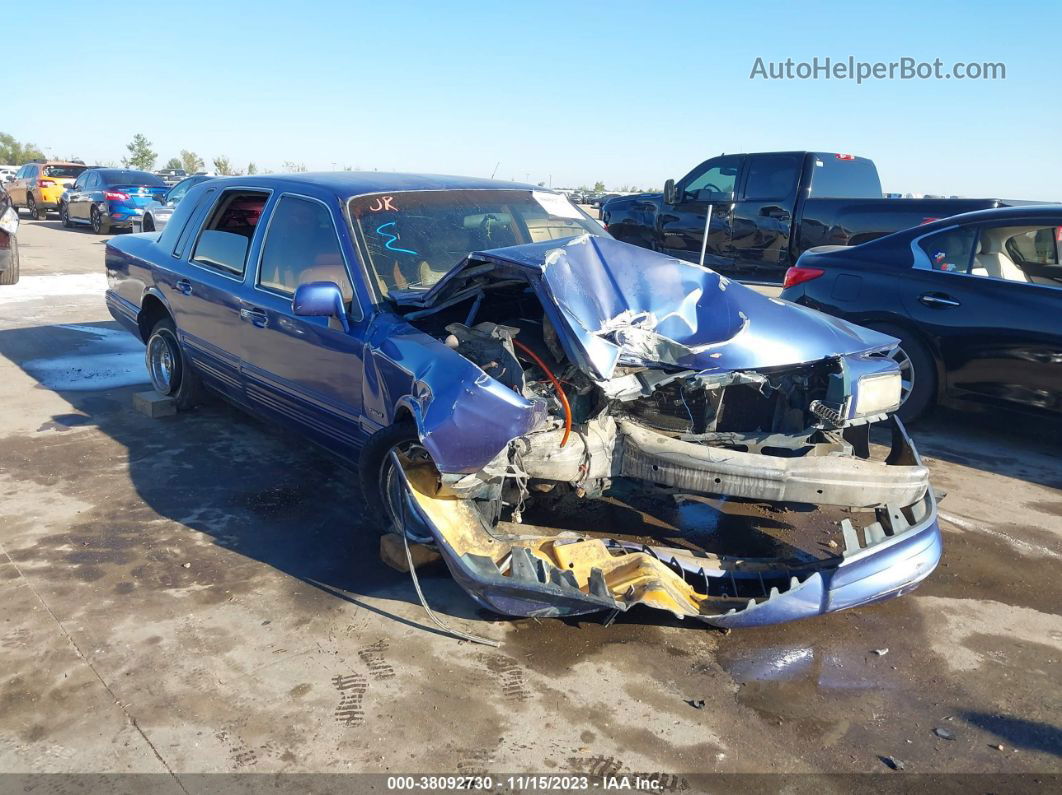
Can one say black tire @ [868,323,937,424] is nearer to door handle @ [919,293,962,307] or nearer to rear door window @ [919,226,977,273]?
door handle @ [919,293,962,307]

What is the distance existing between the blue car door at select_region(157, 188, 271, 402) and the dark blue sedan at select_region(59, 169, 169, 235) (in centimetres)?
1479

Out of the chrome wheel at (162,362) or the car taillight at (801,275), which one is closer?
the chrome wheel at (162,362)

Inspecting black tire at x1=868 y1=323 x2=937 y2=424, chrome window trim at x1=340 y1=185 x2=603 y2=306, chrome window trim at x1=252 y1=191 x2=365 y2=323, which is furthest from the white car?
black tire at x1=868 y1=323 x2=937 y2=424

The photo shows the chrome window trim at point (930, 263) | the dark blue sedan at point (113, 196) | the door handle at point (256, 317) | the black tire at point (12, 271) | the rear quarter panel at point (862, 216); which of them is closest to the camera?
the door handle at point (256, 317)

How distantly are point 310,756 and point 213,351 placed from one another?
132 inches

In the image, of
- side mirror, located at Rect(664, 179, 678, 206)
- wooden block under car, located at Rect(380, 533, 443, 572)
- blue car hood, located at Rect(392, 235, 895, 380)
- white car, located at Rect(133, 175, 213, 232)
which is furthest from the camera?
white car, located at Rect(133, 175, 213, 232)

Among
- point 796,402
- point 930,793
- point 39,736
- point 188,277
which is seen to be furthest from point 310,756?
point 188,277

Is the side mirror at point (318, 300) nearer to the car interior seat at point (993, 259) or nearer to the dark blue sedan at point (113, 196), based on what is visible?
the car interior seat at point (993, 259)

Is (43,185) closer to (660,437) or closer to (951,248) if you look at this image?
(951,248)

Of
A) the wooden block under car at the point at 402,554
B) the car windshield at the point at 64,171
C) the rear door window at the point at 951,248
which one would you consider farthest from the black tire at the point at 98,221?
the rear door window at the point at 951,248

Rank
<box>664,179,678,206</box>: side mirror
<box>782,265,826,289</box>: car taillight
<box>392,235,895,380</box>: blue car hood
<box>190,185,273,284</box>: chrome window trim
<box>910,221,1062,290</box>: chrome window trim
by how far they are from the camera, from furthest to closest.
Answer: <box>664,179,678,206</box>: side mirror < <box>782,265,826,289</box>: car taillight < <box>910,221,1062,290</box>: chrome window trim < <box>190,185,273,284</box>: chrome window trim < <box>392,235,895,380</box>: blue car hood

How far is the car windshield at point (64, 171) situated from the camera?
24406 millimetres

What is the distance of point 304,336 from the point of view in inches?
172

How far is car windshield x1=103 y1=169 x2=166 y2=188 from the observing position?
64.6 feet
